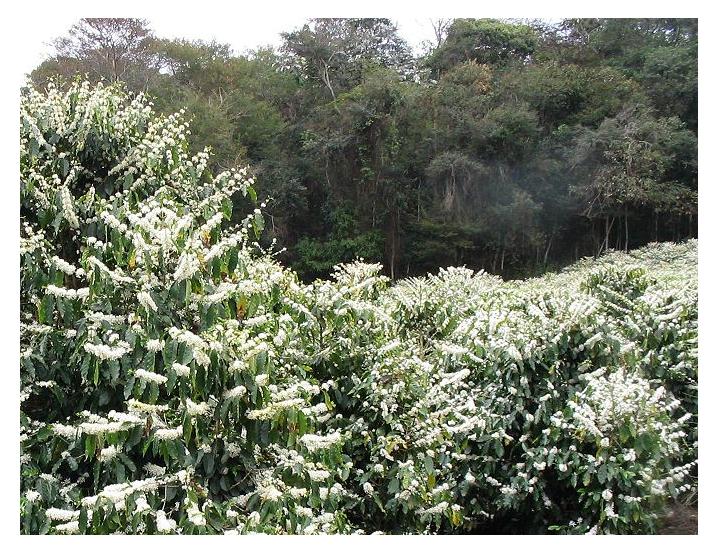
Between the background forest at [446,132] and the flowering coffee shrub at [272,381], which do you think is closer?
the flowering coffee shrub at [272,381]

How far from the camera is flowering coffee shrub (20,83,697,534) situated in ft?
5.34

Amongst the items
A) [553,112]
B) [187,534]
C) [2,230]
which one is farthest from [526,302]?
[553,112]

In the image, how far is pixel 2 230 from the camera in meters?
1.97

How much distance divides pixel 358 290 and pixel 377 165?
2960mm

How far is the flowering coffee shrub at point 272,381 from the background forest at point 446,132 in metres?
1.18

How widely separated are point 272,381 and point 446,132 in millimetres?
4231

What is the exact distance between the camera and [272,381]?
74.3 inches

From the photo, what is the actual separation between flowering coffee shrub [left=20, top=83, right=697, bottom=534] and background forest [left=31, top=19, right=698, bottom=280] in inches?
46.6

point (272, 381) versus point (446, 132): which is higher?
point (446, 132)

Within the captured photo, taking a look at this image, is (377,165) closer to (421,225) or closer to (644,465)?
(421,225)

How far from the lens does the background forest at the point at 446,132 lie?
397cm

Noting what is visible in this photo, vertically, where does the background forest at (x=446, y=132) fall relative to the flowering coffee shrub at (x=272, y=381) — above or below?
above

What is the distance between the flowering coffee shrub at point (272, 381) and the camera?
163 centimetres

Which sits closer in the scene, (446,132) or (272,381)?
(272,381)
